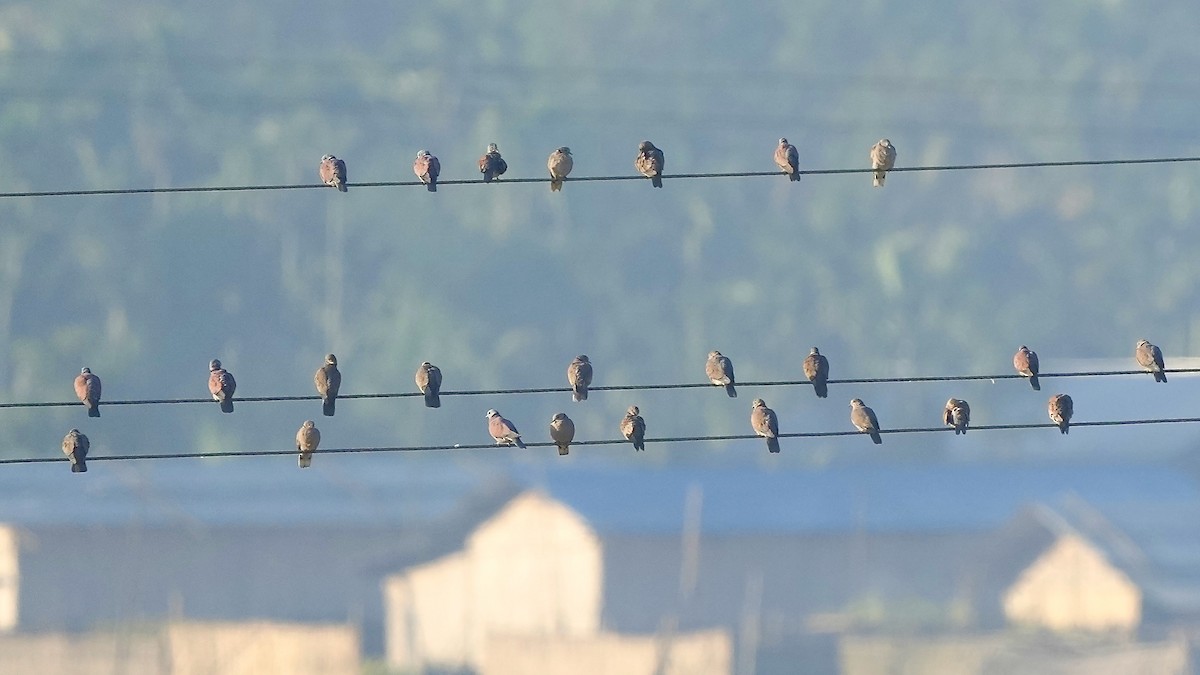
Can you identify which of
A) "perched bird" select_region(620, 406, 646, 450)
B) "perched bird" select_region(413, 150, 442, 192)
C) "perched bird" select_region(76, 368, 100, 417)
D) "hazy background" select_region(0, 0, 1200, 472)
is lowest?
"perched bird" select_region(620, 406, 646, 450)

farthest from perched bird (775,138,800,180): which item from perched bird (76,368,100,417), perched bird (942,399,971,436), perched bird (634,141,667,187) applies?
perched bird (76,368,100,417)

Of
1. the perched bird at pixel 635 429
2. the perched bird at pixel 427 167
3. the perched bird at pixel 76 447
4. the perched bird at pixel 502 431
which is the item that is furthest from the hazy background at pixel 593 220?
the perched bird at pixel 76 447

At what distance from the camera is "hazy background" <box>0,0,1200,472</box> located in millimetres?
70062

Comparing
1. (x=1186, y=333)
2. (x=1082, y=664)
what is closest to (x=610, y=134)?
(x=1186, y=333)

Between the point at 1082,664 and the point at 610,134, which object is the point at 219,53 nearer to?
the point at 610,134

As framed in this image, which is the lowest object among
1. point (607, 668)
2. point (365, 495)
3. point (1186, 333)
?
point (607, 668)

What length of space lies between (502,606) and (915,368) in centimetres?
2716

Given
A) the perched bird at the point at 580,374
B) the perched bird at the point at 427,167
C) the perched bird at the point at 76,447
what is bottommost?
the perched bird at the point at 76,447

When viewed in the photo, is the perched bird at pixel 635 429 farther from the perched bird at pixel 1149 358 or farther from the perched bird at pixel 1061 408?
the perched bird at pixel 1149 358

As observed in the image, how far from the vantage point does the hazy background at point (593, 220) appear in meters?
70.1

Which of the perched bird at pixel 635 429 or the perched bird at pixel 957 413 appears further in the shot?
the perched bird at pixel 957 413

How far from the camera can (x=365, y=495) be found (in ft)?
180

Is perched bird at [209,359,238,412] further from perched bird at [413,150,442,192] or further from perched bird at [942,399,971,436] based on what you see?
perched bird at [942,399,971,436]

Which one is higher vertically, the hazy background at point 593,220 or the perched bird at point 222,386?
the hazy background at point 593,220
